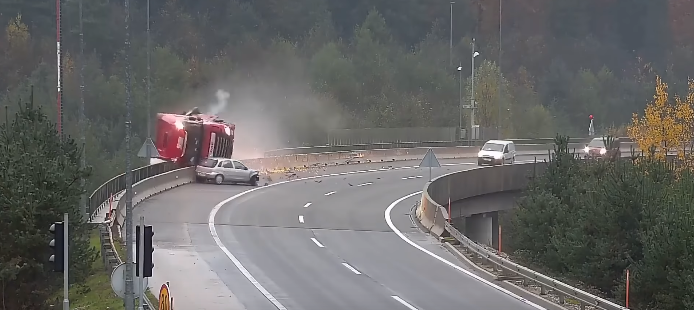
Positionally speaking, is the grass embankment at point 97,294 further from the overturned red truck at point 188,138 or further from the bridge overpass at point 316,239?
the overturned red truck at point 188,138

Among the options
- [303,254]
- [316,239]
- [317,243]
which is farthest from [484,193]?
[303,254]

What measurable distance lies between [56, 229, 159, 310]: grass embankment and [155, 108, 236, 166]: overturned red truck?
19.6 metres

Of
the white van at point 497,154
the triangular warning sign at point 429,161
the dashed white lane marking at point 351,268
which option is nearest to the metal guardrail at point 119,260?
the dashed white lane marking at point 351,268

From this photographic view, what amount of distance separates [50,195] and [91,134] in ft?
202

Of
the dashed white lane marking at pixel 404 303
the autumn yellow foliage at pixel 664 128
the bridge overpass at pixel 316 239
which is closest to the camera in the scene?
the dashed white lane marking at pixel 404 303

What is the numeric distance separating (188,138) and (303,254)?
65.3ft

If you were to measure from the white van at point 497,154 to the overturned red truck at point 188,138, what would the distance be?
16.7m

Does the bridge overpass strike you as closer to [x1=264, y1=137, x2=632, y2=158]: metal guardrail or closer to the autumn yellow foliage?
[x1=264, y1=137, x2=632, y2=158]: metal guardrail

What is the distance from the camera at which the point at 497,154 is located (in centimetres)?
5997

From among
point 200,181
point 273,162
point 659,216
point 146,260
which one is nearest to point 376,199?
point 200,181

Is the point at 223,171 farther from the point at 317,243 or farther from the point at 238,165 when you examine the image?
the point at 317,243

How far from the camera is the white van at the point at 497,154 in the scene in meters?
59.7

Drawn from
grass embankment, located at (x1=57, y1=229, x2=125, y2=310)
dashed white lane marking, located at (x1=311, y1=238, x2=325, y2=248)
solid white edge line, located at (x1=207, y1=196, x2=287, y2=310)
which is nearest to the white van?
solid white edge line, located at (x1=207, y1=196, x2=287, y2=310)

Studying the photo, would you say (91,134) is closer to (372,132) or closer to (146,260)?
(372,132)
